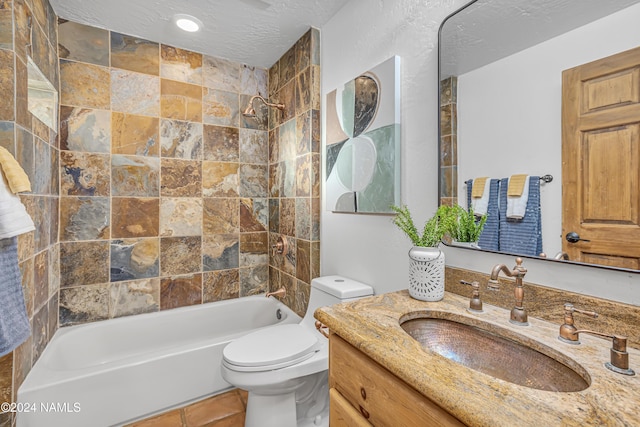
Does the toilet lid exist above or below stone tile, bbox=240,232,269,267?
below

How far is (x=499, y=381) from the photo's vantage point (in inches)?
23.0

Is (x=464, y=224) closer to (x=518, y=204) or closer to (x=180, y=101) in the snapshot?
(x=518, y=204)

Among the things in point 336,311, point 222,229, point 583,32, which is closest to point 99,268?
point 222,229

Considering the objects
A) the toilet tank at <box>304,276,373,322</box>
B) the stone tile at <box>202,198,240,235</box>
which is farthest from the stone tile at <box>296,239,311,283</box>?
the stone tile at <box>202,198,240,235</box>

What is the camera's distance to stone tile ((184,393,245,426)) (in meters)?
1.66

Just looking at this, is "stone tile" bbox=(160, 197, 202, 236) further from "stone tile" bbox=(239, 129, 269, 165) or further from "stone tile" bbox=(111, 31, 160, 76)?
"stone tile" bbox=(111, 31, 160, 76)

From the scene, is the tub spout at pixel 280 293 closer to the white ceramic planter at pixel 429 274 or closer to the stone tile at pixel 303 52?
the white ceramic planter at pixel 429 274

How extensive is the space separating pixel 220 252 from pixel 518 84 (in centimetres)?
223

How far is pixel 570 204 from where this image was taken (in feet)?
2.73

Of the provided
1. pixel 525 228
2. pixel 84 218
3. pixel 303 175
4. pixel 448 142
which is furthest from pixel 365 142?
pixel 84 218

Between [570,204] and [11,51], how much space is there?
2.15 metres

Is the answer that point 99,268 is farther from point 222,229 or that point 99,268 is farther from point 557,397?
point 557,397

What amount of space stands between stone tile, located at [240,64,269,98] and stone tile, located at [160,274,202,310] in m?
1.63

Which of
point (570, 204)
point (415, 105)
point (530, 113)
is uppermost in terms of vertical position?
point (415, 105)
